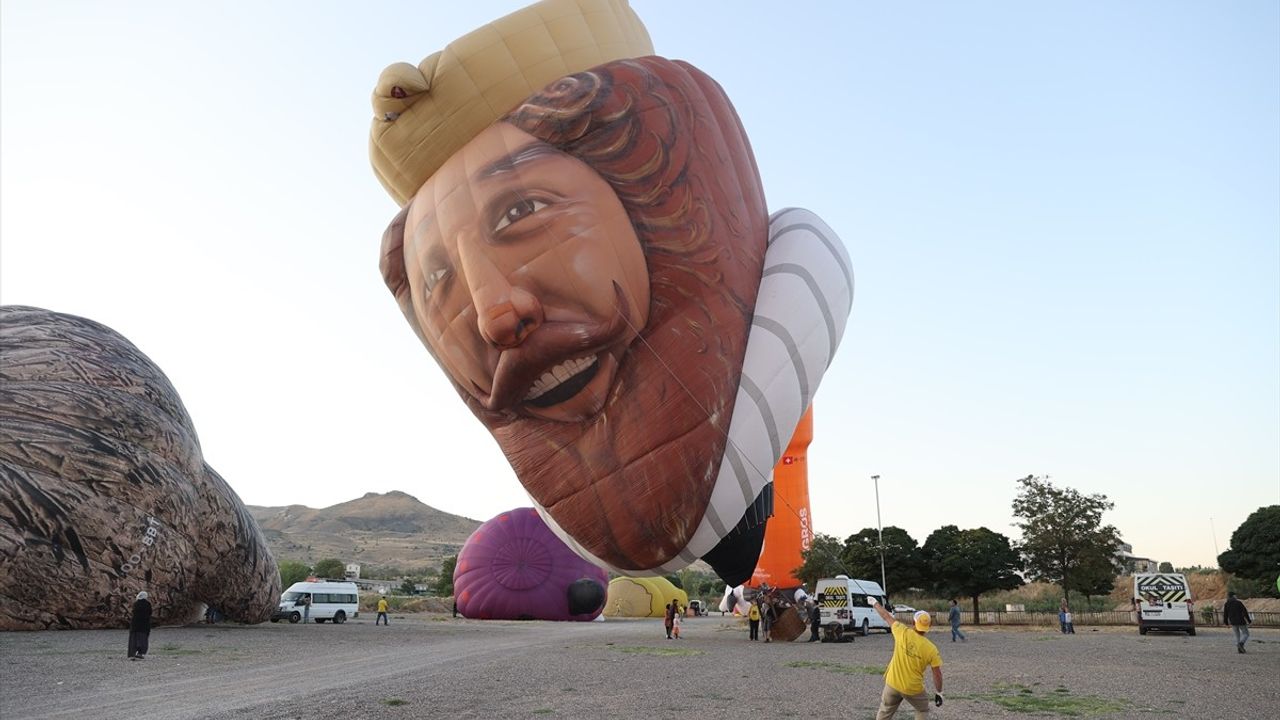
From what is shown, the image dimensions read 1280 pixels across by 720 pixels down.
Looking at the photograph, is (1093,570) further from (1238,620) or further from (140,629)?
(140,629)

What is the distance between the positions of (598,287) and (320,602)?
25572 mm

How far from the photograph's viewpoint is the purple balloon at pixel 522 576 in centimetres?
3350

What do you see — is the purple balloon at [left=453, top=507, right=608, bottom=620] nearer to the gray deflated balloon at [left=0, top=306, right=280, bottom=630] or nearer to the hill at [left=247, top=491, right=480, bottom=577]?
the gray deflated balloon at [left=0, top=306, right=280, bottom=630]

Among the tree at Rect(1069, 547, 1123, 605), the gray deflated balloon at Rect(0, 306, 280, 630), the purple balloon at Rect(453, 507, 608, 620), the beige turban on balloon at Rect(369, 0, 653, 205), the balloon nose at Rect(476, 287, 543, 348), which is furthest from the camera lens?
the purple balloon at Rect(453, 507, 608, 620)

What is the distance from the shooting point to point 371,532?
154750mm

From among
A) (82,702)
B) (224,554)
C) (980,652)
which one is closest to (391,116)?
(82,702)

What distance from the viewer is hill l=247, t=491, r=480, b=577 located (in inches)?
4663

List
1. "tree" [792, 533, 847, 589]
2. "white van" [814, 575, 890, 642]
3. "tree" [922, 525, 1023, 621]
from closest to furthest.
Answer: "white van" [814, 575, 890, 642]
"tree" [792, 533, 847, 589]
"tree" [922, 525, 1023, 621]

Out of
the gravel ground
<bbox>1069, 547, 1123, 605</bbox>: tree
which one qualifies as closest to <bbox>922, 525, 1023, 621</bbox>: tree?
<bbox>1069, 547, 1123, 605</bbox>: tree

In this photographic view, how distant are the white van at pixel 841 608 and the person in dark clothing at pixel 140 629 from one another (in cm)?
1490

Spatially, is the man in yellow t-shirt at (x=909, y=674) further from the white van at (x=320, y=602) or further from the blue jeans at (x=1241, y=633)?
the white van at (x=320, y=602)

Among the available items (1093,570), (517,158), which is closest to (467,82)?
(517,158)

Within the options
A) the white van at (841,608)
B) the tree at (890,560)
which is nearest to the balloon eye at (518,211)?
the white van at (841,608)

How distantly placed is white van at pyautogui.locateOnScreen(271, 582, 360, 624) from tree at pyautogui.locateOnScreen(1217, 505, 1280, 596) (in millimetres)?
42738
